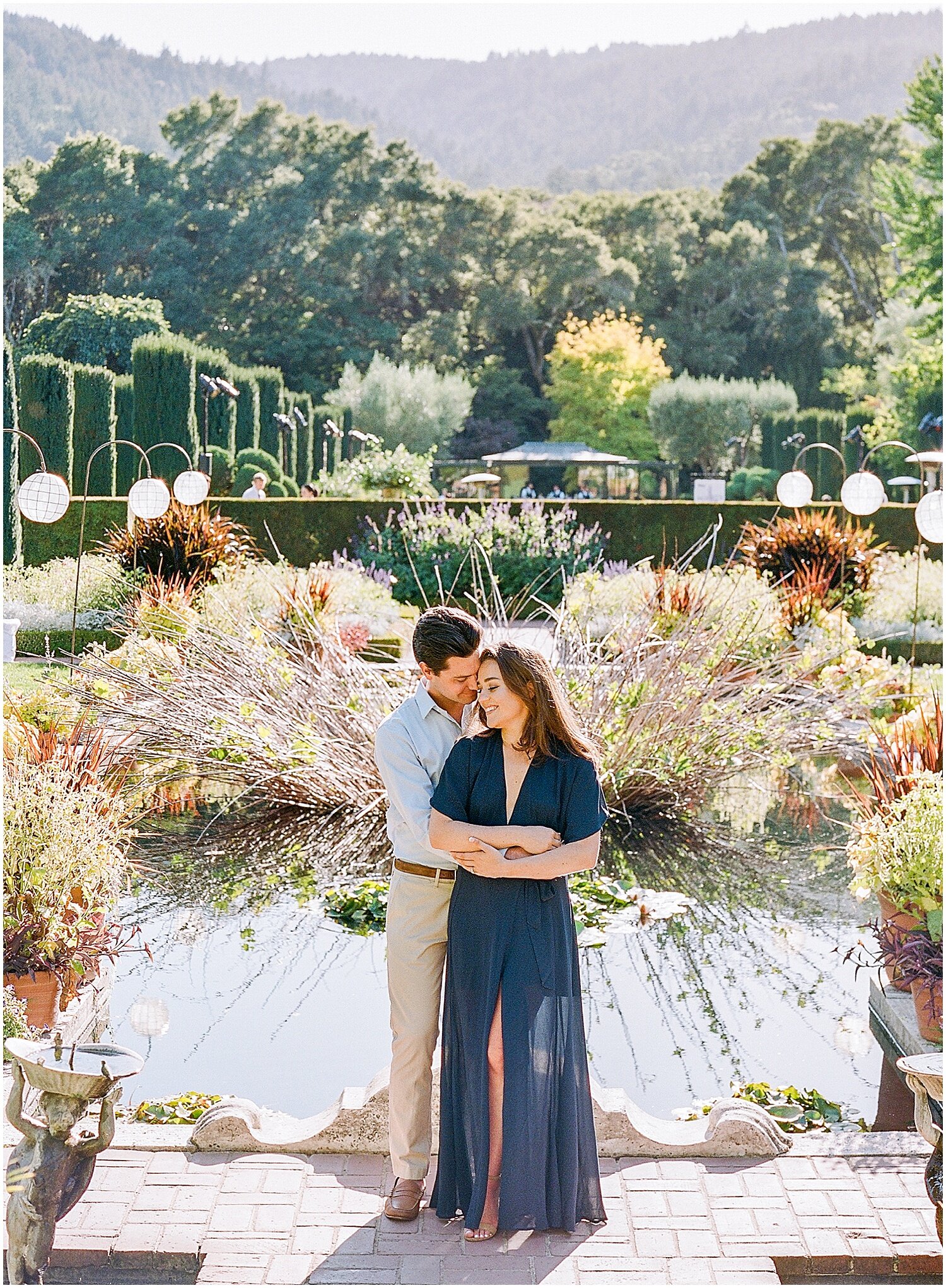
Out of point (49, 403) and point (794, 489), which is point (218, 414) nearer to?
point (49, 403)

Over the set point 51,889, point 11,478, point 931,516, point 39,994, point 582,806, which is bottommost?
point 39,994

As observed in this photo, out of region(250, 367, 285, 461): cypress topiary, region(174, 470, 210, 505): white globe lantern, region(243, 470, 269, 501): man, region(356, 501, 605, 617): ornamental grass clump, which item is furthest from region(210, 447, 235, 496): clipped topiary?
region(174, 470, 210, 505): white globe lantern

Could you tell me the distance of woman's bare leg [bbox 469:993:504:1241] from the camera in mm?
2598

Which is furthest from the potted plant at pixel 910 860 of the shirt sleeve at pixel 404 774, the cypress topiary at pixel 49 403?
the cypress topiary at pixel 49 403

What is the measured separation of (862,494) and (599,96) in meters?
146

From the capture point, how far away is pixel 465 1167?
2695 mm

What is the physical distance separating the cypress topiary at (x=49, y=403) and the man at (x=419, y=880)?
1415cm

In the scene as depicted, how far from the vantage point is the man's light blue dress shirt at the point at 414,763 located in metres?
2.69

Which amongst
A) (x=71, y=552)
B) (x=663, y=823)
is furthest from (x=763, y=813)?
(x=71, y=552)

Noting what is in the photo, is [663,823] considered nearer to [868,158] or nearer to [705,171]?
[868,158]

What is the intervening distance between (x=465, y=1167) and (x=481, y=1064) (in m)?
0.26

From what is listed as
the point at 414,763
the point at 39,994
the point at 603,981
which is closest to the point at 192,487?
the point at 603,981

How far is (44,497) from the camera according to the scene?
19.2 feet

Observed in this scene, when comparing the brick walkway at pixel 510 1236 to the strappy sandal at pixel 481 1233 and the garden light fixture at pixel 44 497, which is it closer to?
the strappy sandal at pixel 481 1233
